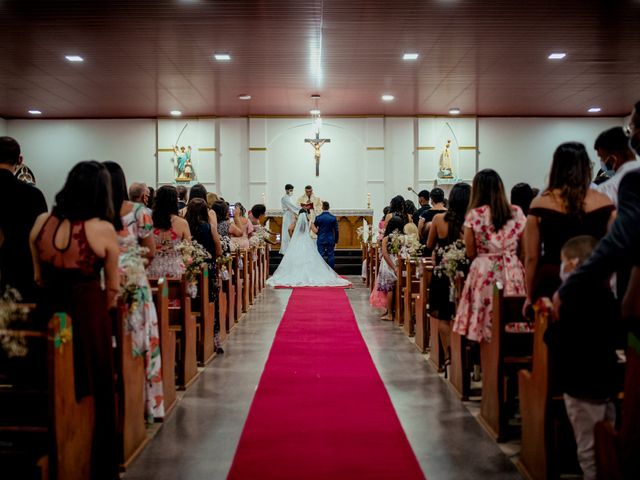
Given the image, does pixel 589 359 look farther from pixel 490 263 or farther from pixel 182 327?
pixel 182 327

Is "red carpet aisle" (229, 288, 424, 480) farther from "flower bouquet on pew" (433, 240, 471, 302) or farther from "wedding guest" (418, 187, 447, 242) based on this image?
"wedding guest" (418, 187, 447, 242)

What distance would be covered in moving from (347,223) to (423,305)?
1191cm

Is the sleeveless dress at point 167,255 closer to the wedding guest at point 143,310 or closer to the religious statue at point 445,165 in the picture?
the wedding guest at point 143,310

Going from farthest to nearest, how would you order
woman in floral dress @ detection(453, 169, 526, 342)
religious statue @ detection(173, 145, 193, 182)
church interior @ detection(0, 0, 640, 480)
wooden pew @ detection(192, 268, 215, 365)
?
religious statue @ detection(173, 145, 193, 182)
wooden pew @ detection(192, 268, 215, 365)
woman in floral dress @ detection(453, 169, 526, 342)
church interior @ detection(0, 0, 640, 480)

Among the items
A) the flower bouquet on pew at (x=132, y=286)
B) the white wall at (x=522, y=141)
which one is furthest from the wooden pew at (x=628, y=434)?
the white wall at (x=522, y=141)

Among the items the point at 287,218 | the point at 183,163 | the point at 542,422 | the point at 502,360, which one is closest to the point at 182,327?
the point at 502,360

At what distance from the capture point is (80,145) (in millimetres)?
19766

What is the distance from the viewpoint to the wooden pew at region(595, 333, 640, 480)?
246 centimetres

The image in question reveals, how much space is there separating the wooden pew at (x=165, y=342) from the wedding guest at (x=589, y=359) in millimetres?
2814

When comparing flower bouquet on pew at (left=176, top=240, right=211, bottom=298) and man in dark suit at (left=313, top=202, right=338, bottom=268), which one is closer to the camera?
flower bouquet on pew at (left=176, top=240, right=211, bottom=298)

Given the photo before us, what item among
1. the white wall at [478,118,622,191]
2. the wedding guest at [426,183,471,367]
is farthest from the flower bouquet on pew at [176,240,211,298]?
the white wall at [478,118,622,191]

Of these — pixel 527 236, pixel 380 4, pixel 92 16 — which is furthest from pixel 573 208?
pixel 92 16

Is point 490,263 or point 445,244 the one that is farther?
point 445,244

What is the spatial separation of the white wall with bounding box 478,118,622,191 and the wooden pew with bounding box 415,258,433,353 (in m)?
13.0
